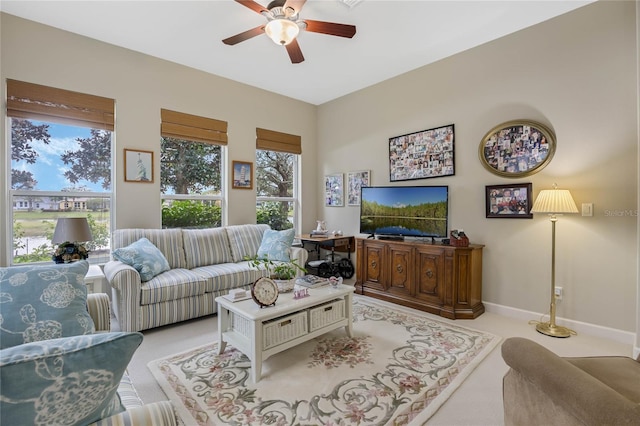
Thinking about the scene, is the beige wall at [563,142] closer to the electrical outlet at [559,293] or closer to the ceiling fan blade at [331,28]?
the electrical outlet at [559,293]

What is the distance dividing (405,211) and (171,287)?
9.21 feet

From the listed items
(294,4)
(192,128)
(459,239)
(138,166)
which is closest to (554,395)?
(459,239)

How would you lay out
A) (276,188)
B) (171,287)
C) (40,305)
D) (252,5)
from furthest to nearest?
1. (276,188)
2. (171,287)
3. (252,5)
4. (40,305)

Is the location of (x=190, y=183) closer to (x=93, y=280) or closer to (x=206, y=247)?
(x=206, y=247)

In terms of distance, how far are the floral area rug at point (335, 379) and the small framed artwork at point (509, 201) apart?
130 centimetres

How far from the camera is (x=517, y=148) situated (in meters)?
3.13

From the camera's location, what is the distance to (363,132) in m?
4.67

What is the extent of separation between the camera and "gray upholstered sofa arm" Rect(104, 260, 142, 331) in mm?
2697

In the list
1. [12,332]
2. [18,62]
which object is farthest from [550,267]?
[18,62]

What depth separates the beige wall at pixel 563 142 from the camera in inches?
102

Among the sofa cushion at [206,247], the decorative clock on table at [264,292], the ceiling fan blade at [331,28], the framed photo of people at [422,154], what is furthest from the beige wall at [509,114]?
the decorative clock on table at [264,292]

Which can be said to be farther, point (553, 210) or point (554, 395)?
point (553, 210)

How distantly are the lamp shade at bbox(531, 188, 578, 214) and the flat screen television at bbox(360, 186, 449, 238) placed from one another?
0.98 m

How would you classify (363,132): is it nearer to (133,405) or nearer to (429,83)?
(429,83)
